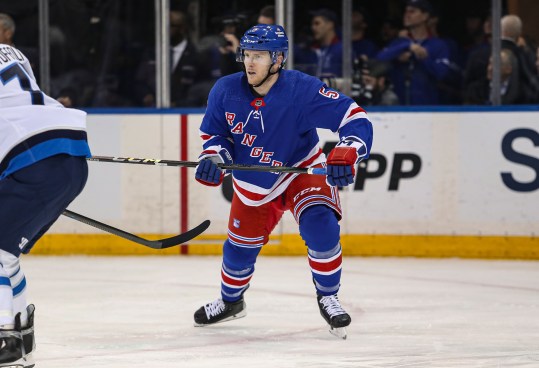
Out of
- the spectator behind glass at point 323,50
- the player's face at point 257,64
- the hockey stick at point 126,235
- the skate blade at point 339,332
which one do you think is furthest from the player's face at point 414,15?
the hockey stick at point 126,235

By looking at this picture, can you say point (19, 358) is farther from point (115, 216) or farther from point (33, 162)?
point (115, 216)

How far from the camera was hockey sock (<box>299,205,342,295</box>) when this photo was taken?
4551 mm

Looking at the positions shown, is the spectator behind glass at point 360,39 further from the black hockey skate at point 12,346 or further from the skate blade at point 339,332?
the black hockey skate at point 12,346

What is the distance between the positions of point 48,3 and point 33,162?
13.6ft

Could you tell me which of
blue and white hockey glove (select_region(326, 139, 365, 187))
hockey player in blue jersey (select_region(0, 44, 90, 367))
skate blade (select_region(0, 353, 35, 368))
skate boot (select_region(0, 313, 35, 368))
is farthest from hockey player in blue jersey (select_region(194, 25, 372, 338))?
→ skate boot (select_region(0, 313, 35, 368))

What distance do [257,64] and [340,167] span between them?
561 mm

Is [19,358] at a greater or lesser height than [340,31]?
lesser

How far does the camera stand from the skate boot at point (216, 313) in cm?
484

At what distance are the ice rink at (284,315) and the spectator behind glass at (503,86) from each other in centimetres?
95

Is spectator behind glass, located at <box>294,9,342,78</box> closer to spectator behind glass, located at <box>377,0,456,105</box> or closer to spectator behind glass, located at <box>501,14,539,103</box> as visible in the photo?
spectator behind glass, located at <box>377,0,456,105</box>

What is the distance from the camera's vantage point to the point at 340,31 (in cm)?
727

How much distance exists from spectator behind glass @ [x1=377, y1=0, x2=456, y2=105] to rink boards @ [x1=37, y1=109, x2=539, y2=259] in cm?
16

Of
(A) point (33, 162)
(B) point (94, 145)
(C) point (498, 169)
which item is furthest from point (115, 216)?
(A) point (33, 162)

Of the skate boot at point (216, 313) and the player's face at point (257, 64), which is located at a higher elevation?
the player's face at point (257, 64)
